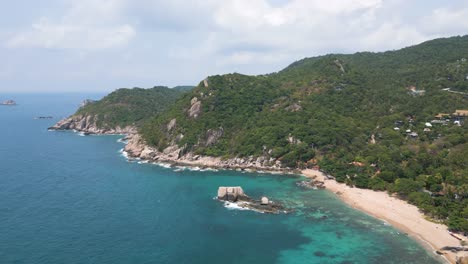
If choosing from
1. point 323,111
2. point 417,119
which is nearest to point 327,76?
point 323,111

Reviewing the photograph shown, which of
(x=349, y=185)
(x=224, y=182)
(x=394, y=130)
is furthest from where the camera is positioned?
(x=394, y=130)

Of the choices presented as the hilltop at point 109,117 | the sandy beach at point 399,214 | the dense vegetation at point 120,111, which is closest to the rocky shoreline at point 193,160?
the sandy beach at point 399,214

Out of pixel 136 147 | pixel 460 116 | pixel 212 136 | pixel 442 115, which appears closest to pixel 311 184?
pixel 212 136

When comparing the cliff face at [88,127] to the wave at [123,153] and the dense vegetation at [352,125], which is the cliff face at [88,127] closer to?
the wave at [123,153]

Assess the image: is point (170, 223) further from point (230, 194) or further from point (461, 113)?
point (461, 113)

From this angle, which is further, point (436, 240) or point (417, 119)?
point (417, 119)

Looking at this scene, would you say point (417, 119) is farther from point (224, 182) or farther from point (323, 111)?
point (224, 182)

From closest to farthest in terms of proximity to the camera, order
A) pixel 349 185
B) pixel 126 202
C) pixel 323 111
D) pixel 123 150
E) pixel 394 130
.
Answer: pixel 126 202 → pixel 349 185 → pixel 394 130 → pixel 323 111 → pixel 123 150

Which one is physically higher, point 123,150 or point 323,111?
point 323,111
